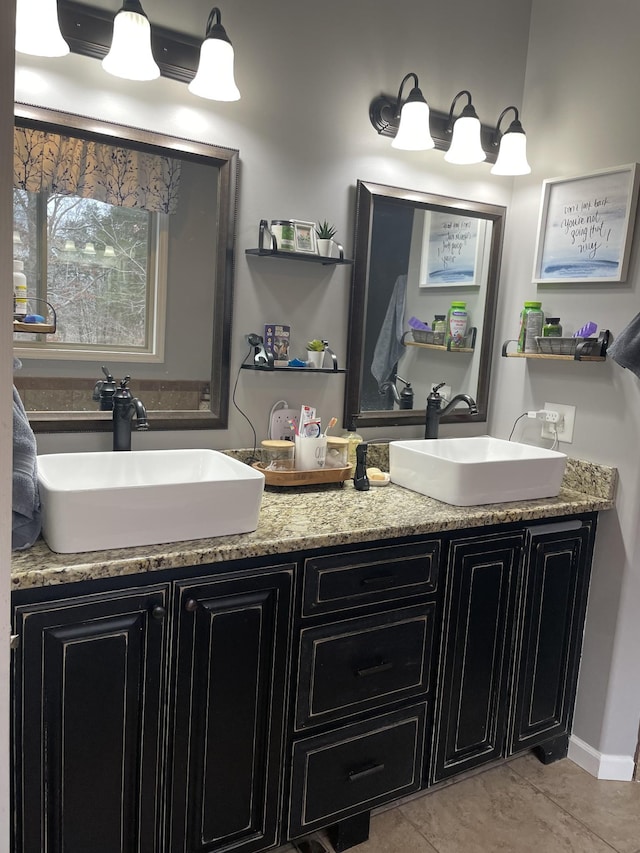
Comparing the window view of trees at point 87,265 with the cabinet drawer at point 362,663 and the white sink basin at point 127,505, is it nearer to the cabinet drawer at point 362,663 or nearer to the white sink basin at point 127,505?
the white sink basin at point 127,505

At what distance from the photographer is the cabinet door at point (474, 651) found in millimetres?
1914

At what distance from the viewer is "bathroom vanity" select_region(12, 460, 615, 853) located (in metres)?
1.40

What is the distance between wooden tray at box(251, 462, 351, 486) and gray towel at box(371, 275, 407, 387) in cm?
42

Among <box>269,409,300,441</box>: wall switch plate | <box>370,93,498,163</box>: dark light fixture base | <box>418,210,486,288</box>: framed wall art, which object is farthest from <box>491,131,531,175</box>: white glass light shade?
<box>269,409,300,441</box>: wall switch plate

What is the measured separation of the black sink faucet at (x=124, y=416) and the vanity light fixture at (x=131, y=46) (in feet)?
2.65

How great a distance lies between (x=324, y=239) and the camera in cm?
207

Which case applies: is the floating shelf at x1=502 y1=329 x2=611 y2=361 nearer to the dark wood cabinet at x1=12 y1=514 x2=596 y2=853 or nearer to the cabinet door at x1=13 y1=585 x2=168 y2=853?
the dark wood cabinet at x1=12 y1=514 x2=596 y2=853

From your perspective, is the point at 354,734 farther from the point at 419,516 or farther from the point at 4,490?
the point at 4,490

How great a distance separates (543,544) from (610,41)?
1595mm

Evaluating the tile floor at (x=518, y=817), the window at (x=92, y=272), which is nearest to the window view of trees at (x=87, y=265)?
the window at (x=92, y=272)

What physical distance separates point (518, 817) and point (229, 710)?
1049mm

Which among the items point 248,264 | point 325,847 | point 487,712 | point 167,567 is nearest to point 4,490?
point 167,567

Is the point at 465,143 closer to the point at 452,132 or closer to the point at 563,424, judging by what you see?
the point at 452,132

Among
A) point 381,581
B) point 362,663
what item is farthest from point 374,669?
point 381,581
